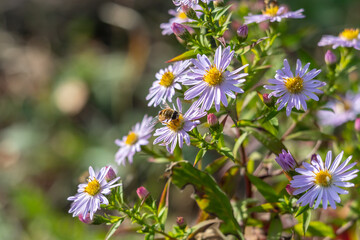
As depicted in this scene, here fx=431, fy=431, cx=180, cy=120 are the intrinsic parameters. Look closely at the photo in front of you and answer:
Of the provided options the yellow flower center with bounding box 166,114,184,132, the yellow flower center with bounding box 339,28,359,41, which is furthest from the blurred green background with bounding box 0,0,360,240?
the yellow flower center with bounding box 166,114,184,132

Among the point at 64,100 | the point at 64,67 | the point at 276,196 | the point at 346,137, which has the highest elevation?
the point at 64,67

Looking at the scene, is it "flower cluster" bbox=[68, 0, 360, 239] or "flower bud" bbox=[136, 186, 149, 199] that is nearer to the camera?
"flower cluster" bbox=[68, 0, 360, 239]

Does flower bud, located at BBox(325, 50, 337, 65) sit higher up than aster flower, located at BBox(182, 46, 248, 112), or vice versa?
flower bud, located at BBox(325, 50, 337, 65)

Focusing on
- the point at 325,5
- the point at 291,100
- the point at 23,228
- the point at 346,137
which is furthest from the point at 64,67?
the point at 291,100

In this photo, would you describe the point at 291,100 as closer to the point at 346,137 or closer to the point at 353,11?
the point at 346,137

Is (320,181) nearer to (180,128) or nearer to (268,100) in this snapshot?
(268,100)

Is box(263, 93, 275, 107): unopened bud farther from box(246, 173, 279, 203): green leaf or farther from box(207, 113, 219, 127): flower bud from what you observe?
box(246, 173, 279, 203): green leaf

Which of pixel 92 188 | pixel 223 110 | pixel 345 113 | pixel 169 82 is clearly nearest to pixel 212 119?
A: pixel 223 110
